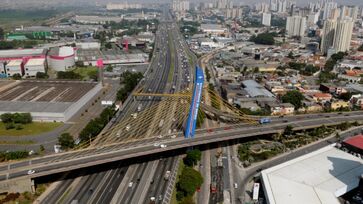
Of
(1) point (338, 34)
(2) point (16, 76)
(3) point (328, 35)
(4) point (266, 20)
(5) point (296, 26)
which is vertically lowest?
(2) point (16, 76)

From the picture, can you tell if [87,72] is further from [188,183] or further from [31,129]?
[188,183]

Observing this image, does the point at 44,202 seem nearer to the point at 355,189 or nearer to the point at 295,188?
the point at 295,188

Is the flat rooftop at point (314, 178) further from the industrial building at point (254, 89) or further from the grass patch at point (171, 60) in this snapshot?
the grass patch at point (171, 60)

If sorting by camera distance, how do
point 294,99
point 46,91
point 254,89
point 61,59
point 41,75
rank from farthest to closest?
point 61,59
point 41,75
point 254,89
point 46,91
point 294,99

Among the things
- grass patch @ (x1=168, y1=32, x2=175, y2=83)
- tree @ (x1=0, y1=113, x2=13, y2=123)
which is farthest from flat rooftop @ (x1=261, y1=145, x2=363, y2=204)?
grass patch @ (x1=168, y1=32, x2=175, y2=83)

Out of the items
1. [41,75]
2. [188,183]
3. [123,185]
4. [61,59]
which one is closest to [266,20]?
[61,59]

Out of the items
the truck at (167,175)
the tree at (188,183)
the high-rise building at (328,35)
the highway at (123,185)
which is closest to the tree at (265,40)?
the high-rise building at (328,35)
